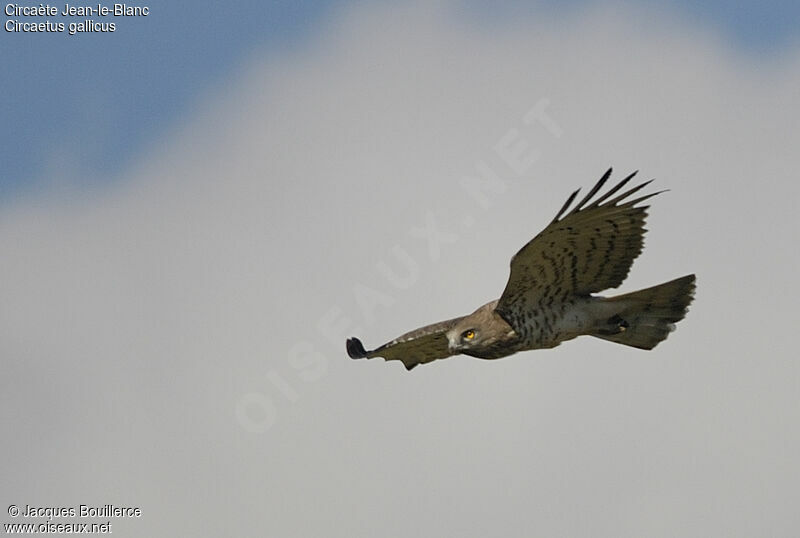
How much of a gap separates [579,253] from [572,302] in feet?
2.84

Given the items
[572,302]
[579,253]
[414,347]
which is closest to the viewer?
[579,253]

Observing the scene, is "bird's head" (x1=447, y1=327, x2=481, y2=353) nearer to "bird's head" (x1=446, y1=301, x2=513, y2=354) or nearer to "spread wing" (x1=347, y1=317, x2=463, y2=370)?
"bird's head" (x1=446, y1=301, x2=513, y2=354)

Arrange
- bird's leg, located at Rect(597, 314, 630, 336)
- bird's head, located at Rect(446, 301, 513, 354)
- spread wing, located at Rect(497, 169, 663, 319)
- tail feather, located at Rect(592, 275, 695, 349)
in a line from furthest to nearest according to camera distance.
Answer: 1. bird's leg, located at Rect(597, 314, 630, 336)
2. tail feather, located at Rect(592, 275, 695, 349)
3. bird's head, located at Rect(446, 301, 513, 354)
4. spread wing, located at Rect(497, 169, 663, 319)

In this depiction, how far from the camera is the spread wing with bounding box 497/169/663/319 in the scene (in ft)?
39.7

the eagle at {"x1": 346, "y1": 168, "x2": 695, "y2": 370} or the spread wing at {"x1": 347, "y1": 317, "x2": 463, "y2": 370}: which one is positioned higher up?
the spread wing at {"x1": 347, "y1": 317, "x2": 463, "y2": 370}

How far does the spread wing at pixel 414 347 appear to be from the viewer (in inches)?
565

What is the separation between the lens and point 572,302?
44.2 ft

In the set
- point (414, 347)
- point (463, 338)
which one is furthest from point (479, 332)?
point (414, 347)

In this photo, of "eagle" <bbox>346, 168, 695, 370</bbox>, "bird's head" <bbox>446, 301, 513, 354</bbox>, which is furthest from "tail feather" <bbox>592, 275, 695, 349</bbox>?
"bird's head" <bbox>446, 301, 513, 354</bbox>

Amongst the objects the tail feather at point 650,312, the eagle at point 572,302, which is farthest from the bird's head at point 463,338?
the tail feather at point 650,312

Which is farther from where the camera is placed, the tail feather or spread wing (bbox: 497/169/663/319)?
the tail feather

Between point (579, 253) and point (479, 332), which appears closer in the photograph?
point (579, 253)

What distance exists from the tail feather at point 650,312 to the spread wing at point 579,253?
0.44 m

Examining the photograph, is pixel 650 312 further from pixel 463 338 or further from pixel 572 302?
pixel 463 338
